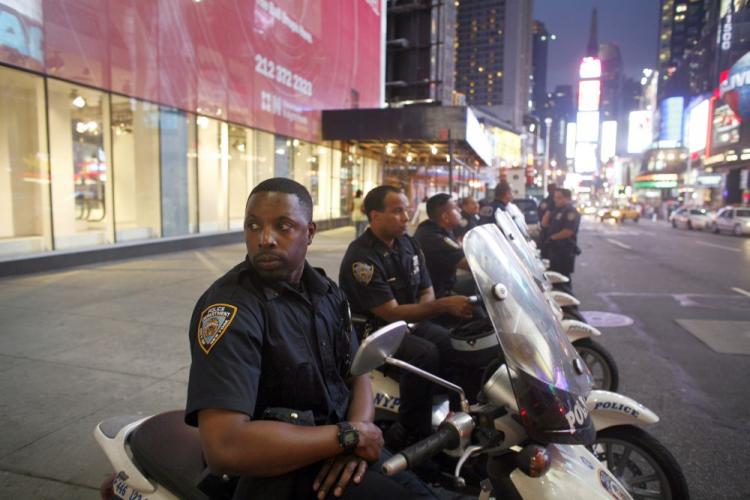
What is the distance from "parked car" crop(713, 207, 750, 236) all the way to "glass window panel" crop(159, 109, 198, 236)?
28.7 metres

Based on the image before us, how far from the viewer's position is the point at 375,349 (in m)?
1.79

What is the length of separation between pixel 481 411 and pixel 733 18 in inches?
2633

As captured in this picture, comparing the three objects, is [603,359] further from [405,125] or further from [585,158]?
[585,158]

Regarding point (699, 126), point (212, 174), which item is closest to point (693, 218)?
point (212, 174)

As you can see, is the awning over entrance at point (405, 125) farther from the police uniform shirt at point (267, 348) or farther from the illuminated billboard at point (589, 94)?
the illuminated billboard at point (589, 94)

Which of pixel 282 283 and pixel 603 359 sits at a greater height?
pixel 282 283

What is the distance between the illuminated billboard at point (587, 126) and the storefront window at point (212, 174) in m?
166

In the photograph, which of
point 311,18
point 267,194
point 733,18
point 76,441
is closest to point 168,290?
point 76,441

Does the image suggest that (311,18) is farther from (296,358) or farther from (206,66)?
(296,358)

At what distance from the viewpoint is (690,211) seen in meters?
37.6

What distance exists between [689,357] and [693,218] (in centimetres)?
3570

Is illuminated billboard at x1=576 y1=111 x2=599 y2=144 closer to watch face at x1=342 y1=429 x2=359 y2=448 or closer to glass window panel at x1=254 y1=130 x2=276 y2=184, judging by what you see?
glass window panel at x1=254 y1=130 x2=276 y2=184

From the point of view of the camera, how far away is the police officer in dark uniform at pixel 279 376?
162 cm

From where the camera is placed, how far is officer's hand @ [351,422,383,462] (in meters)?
1.73
